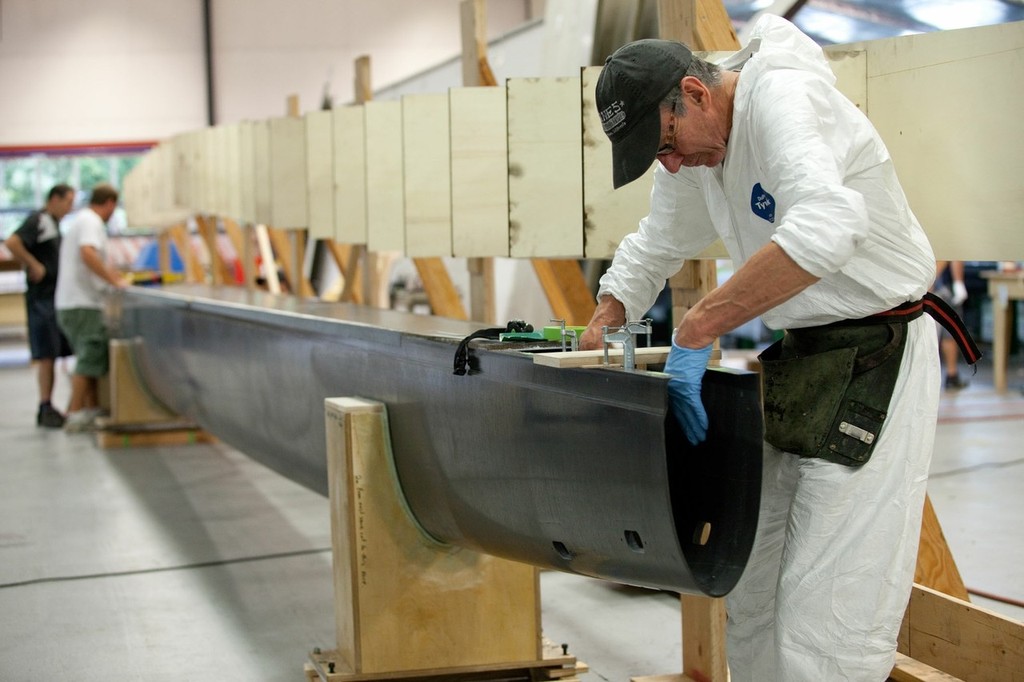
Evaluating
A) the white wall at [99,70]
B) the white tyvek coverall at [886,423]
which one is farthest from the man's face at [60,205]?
the white wall at [99,70]

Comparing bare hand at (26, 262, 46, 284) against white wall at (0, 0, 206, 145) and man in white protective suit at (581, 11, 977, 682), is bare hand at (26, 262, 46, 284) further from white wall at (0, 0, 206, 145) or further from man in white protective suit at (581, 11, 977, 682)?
white wall at (0, 0, 206, 145)

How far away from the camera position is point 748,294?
170 centimetres

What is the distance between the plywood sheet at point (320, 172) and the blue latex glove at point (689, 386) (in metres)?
2.78

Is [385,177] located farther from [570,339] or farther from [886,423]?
[886,423]

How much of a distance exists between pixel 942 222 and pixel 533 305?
339cm

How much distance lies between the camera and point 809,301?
6.30 feet

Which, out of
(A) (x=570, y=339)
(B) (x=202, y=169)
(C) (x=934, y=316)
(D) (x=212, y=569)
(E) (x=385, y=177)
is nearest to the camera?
(C) (x=934, y=316)

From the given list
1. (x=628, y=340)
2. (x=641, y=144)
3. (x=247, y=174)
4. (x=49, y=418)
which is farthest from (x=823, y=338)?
(x=49, y=418)

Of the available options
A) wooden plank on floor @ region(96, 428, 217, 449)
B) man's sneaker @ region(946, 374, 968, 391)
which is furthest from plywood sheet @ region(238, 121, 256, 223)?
man's sneaker @ region(946, 374, 968, 391)

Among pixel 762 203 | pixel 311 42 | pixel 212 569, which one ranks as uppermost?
pixel 311 42

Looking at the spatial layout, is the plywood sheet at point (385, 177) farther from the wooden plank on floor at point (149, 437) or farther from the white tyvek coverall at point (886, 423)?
the wooden plank on floor at point (149, 437)

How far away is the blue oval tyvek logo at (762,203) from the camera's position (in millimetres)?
1888

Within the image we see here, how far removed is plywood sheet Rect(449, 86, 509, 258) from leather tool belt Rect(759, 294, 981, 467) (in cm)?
133

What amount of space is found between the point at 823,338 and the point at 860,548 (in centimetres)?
36
